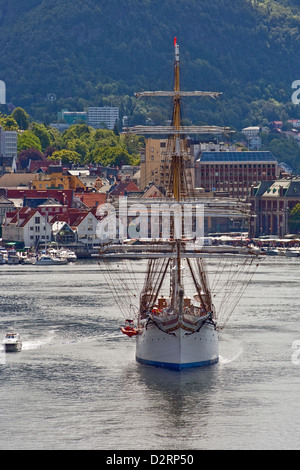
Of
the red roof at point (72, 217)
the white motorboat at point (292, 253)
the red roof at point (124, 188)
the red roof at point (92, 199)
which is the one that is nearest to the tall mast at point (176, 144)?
the white motorboat at point (292, 253)

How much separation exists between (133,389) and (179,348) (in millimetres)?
4413

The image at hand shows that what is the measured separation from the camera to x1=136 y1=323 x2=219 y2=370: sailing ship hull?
210 ft

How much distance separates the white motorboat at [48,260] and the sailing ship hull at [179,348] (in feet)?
233

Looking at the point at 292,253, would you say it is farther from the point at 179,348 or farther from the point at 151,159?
the point at 179,348

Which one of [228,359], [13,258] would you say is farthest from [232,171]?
[228,359]

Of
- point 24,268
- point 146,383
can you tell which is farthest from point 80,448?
point 24,268

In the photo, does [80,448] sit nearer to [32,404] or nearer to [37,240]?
[32,404]

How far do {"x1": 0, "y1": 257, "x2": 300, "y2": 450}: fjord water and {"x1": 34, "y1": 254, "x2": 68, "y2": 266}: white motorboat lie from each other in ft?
164

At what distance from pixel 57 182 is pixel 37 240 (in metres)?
33.7

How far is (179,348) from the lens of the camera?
6400 centimetres

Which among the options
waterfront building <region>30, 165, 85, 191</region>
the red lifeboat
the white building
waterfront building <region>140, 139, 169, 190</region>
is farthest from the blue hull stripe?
waterfront building <region>140, 139, 169, 190</region>

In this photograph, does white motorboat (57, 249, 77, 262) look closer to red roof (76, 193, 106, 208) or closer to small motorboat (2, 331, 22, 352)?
red roof (76, 193, 106, 208)

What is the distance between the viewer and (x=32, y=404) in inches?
2270

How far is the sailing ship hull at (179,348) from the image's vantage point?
2522 inches
